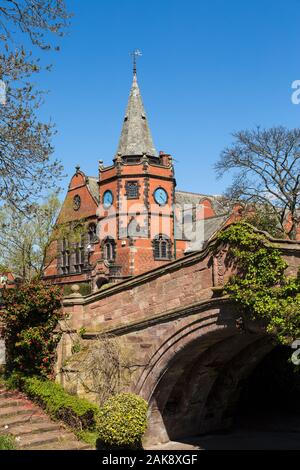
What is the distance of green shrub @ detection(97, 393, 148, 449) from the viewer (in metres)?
12.2

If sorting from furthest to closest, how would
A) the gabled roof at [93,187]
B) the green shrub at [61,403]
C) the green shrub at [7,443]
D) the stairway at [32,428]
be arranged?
the gabled roof at [93,187]
the green shrub at [61,403]
the stairway at [32,428]
the green shrub at [7,443]

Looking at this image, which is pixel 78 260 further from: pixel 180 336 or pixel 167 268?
pixel 180 336

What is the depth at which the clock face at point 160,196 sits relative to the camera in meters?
41.2

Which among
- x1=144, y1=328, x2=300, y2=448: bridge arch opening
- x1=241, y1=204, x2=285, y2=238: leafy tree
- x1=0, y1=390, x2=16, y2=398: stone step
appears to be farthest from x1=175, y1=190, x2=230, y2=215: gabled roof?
x1=0, y1=390, x2=16, y2=398: stone step

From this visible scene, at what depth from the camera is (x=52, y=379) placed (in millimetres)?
15172

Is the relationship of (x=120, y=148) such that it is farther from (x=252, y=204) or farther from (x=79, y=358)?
(x=79, y=358)

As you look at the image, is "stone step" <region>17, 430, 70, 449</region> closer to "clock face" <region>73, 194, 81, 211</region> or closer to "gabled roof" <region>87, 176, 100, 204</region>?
"gabled roof" <region>87, 176, 100, 204</region>

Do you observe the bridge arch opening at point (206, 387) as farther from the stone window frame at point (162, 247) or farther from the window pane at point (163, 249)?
the window pane at point (163, 249)

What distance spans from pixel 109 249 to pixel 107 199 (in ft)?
13.7

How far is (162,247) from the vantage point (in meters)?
41.3

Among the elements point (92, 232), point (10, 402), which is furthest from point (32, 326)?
point (92, 232)

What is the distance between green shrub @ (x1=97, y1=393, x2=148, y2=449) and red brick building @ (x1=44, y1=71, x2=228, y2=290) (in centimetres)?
2459

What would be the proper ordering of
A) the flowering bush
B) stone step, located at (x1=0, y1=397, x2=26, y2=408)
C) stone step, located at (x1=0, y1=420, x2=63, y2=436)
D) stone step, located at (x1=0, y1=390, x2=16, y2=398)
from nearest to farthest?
stone step, located at (x1=0, y1=420, x2=63, y2=436)
stone step, located at (x1=0, y1=397, x2=26, y2=408)
stone step, located at (x1=0, y1=390, x2=16, y2=398)
the flowering bush

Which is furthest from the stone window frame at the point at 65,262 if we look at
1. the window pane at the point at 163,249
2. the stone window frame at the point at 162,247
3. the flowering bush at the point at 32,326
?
the flowering bush at the point at 32,326
